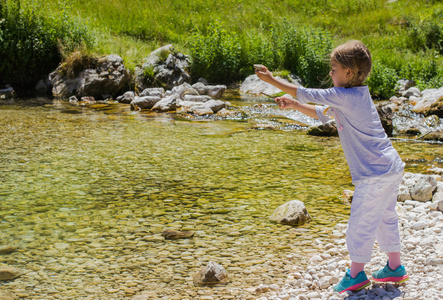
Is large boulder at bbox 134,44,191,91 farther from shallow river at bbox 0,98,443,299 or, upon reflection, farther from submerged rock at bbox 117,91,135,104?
shallow river at bbox 0,98,443,299

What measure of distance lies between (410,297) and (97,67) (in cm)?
1707

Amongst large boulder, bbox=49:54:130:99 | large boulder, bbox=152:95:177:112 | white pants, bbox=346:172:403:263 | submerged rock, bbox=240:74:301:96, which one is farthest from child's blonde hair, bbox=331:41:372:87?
large boulder, bbox=49:54:130:99

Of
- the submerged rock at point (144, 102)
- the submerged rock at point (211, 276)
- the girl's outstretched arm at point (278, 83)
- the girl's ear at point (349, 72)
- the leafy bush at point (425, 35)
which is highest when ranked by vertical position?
the leafy bush at point (425, 35)

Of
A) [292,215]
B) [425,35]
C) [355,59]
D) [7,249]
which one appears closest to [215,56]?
[425,35]

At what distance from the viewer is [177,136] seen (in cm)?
1080

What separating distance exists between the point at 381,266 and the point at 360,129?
1.36m

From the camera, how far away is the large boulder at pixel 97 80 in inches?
705

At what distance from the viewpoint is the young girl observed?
343 cm

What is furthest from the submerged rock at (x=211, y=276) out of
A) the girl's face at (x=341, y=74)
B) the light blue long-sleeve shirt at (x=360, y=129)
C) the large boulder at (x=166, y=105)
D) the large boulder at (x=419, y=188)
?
the large boulder at (x=166, y=105)

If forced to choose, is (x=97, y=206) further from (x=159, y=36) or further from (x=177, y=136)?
(x=159, y=36)

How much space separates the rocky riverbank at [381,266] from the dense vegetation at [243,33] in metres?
13.4

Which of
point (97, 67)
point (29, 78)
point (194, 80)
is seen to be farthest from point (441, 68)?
point (29, 78)

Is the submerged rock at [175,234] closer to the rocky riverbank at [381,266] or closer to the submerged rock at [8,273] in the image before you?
the rocky riverbank at [381,266]

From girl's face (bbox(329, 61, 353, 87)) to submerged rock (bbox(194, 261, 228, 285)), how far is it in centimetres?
197
